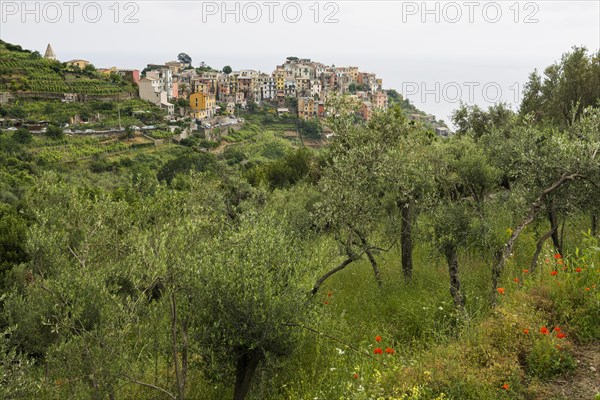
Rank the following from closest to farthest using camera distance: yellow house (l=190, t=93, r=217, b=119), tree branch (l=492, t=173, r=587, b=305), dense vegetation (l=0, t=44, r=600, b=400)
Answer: dense vegetation (l=0, t=44, r=600, b=400) → tree branch (l=492, t=173, r=587, b=305) → yellow house (l=190, t=93, r=217, b=119)

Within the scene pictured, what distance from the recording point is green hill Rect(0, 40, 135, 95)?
90125 millimetres

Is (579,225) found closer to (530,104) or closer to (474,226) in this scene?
(474,226)

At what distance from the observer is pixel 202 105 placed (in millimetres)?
110812

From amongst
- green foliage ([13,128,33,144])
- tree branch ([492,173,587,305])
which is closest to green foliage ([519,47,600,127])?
tree branch ([492,173,587,305])

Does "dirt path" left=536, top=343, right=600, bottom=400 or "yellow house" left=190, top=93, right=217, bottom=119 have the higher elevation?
"yellow house" left=190, top=93, right=217, bottom=119

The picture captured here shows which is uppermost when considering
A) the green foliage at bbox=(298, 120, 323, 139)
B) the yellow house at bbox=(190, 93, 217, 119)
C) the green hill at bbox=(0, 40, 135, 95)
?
the green hill at bbox=(0, 40, 135, 95)

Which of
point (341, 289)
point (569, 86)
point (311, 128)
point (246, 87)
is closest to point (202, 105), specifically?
point (311, 128)

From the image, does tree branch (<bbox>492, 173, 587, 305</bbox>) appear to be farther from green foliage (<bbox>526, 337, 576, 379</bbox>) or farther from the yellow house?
the yellow house

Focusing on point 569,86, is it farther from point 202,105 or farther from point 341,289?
point 202,105

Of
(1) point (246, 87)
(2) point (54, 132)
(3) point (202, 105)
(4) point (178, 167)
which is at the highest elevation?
(1) point (246, 87)

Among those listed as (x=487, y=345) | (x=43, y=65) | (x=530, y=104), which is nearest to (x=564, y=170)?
(x=487, y=345)

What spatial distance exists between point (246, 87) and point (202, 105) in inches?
1137

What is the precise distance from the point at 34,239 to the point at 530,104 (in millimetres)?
24855

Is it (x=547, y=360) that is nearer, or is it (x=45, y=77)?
(x=547, y=360)
